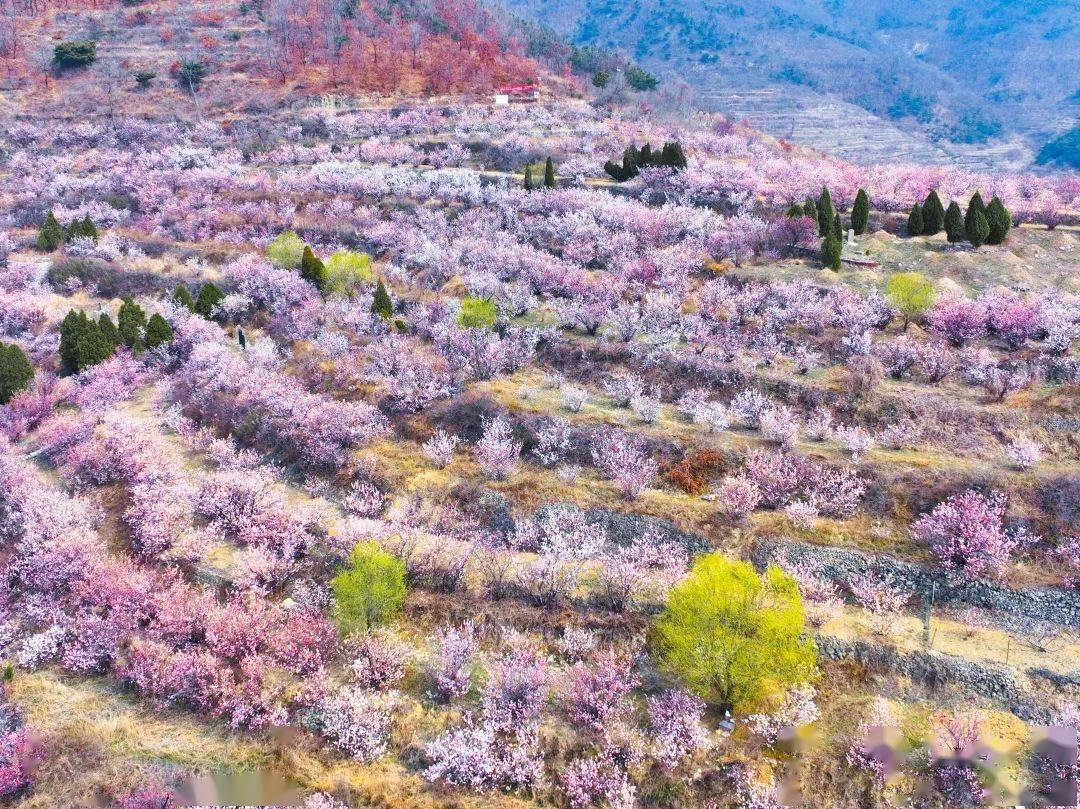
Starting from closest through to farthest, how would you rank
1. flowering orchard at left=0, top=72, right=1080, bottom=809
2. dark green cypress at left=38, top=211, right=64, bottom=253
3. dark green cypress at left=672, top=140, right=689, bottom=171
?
flowering orchard at left=0, top=72, right=1080, bottom=809
dark green cypress at left=38, top=211, right=64, bottom=253
dark green cypress at left=672, top=140, right=689, bottom=171

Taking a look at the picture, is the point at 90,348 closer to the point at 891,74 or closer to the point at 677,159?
the point at 677,159

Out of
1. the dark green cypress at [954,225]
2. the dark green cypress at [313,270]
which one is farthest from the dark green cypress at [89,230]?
the dark green cypress at [954,225]

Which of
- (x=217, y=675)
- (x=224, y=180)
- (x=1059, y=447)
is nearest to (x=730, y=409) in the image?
(x=1059, y=447)

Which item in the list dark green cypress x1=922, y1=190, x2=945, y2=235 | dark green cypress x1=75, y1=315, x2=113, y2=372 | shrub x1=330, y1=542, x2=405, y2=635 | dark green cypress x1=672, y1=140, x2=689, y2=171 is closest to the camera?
shrub x1=330, y1=542, x2=405, y2=635

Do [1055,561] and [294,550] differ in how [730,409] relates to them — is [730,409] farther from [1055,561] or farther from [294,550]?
[294,550]

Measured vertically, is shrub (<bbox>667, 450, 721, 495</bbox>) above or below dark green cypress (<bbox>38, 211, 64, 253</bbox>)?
below

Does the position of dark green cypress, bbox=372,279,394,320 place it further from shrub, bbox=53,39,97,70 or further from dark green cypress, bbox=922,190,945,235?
shrub, bbox=53,39,97,70

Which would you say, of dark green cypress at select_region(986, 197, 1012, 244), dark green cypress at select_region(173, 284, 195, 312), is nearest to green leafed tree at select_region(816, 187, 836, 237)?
dark green cypress at select_region(986, 197, 1012, 244)
